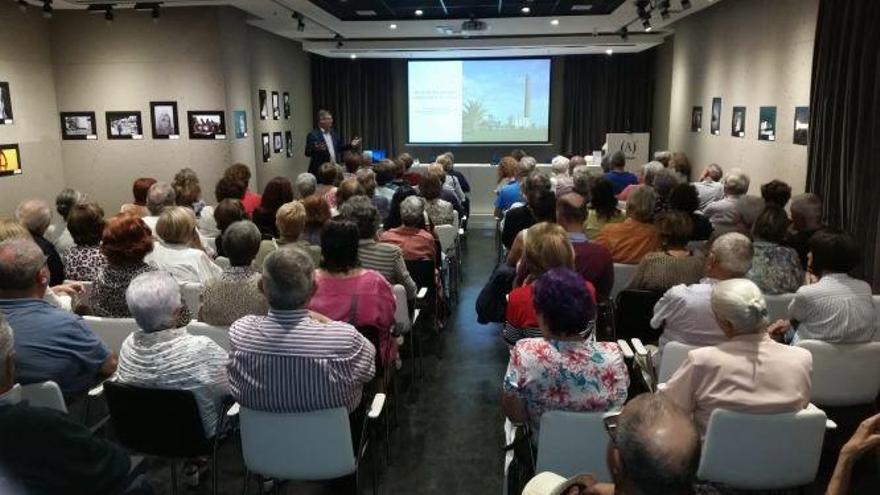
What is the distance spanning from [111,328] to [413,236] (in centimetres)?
226

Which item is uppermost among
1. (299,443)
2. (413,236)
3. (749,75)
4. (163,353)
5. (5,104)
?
(749,75)

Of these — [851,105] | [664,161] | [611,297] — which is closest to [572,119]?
[664,161]

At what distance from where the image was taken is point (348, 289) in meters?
3.35

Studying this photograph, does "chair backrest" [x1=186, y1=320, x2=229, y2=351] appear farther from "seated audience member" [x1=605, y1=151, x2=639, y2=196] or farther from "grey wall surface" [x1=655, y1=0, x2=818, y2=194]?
"grey wall surface" [x1=655, y1=0, x2=818, y2=194]

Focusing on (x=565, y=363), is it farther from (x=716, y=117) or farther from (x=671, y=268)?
(x=716, y=117)

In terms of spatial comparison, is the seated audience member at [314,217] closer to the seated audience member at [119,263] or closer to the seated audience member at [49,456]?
the seated audience member at [119,263]

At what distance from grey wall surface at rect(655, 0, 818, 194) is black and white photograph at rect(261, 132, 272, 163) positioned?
257 inches

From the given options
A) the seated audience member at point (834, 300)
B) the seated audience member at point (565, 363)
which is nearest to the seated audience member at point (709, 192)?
the seated audience member at point (834, 300)

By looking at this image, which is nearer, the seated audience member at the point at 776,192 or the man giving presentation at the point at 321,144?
the seated audience member at the point at 776,192

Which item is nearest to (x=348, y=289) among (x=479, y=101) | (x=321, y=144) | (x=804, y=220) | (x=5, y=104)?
(x=804, y=220)

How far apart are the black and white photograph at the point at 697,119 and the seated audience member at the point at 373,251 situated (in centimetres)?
732

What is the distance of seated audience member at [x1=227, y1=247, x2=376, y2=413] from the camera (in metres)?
2.50

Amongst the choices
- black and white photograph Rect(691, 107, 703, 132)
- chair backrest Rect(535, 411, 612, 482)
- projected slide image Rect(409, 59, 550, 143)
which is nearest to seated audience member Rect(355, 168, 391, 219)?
chair backrest Rect(535, 411, 612, 482)

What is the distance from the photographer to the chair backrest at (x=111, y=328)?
3.26 meters
